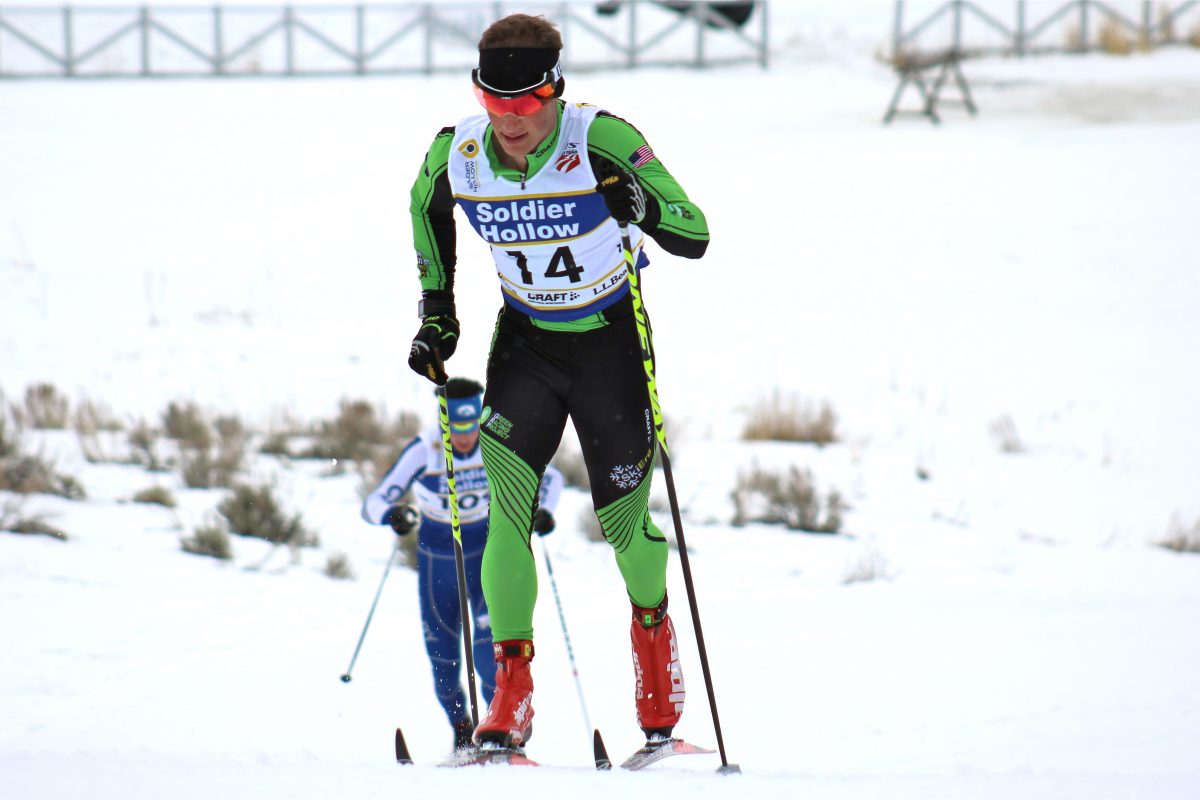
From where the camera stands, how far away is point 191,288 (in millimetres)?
16797

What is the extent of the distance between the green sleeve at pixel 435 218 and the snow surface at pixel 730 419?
1.84m

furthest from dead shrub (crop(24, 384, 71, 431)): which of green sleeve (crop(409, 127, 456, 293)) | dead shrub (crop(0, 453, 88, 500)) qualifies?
green sleeve (crop(409, 127, 456, 293))

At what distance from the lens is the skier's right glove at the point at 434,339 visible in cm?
455

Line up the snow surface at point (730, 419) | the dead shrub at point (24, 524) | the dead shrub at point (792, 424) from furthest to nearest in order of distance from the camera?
the dead shrub at point (792, 424)
the dead shrub at point (24, 524)
the snow surface at point (730, 419)

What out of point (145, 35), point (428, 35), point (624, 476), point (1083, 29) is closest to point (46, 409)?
point (624, 476)

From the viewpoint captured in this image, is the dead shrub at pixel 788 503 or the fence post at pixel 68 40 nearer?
the dead shrub at pixel 788 503

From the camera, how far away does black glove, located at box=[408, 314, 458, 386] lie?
4.55 m

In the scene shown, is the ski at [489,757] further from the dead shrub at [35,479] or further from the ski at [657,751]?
the dead shrub at [35,479]

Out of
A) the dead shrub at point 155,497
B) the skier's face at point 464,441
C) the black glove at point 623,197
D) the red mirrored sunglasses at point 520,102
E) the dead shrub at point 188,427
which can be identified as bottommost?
the dead shrub at point 155,497

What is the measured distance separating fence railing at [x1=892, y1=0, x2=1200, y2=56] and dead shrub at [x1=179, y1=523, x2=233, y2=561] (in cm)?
2423

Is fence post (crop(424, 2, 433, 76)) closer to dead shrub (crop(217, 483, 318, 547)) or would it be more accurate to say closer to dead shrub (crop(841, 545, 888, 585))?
dead shrub (crop(217, 483, 318, 547))

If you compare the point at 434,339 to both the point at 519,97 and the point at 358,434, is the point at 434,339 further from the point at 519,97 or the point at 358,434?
the point at 358,434

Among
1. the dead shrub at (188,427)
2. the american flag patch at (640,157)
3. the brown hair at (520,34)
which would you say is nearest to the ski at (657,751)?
the american flag patch at (640,157)

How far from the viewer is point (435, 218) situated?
462cm
